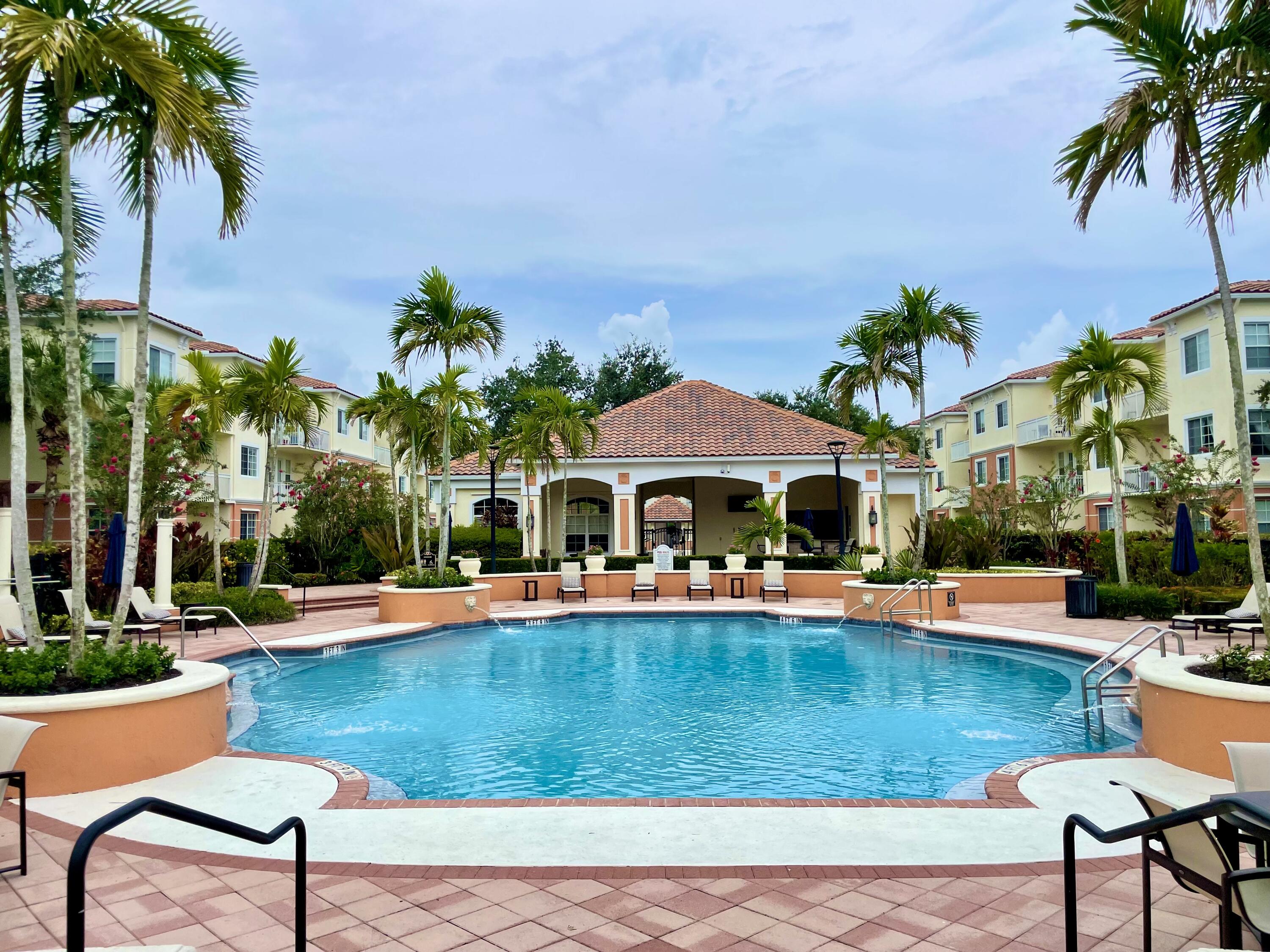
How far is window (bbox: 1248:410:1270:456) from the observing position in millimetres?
24688

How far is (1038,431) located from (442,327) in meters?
27.1

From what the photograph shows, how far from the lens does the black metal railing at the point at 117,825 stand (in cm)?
228

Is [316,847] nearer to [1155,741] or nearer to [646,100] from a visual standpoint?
[1155,741]

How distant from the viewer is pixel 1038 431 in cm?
3500

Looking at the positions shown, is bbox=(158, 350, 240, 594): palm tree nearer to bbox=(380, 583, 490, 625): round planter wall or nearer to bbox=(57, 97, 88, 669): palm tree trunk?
bbox=(380, 583, 490, 625): round planter wall

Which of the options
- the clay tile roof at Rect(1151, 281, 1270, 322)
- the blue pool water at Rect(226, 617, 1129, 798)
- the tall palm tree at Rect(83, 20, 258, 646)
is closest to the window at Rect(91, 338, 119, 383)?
the blue pool water at Rect(226, 617, 1129, 798)

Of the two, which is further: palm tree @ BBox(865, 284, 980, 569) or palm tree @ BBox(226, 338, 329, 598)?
palm tree @ BBox(865, 284, 980, 569)

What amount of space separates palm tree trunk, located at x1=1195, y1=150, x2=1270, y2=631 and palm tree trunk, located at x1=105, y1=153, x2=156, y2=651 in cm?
853

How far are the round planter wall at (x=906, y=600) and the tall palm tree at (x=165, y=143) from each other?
Answer: 13.4m

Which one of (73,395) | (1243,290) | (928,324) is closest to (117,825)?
(73,395)

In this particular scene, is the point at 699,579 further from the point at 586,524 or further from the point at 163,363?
the point at 163,363

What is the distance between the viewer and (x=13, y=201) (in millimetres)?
7551

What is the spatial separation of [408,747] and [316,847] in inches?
133

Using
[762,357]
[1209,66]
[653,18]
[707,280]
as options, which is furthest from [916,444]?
[1209,66]
